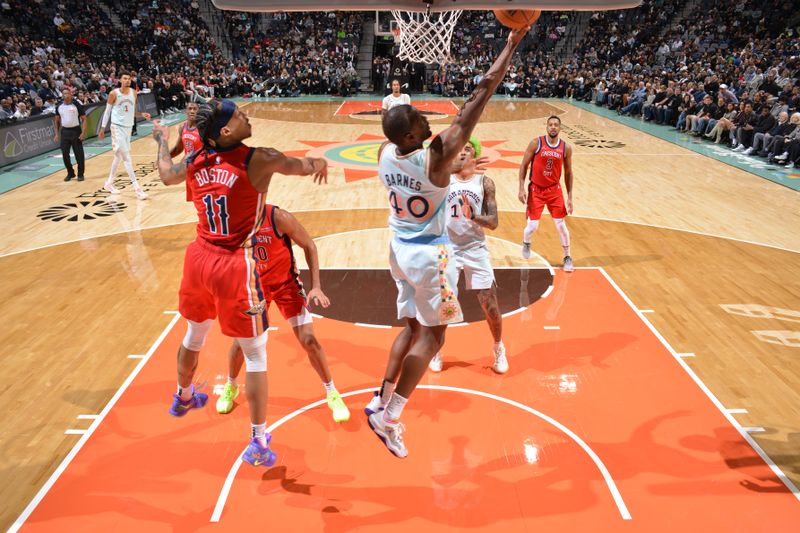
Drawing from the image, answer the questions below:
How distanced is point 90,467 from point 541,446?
9.51 feet

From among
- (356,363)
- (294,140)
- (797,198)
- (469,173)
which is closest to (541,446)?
(356,363)

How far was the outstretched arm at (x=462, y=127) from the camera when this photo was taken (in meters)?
3.18

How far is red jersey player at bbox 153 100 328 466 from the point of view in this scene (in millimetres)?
3297

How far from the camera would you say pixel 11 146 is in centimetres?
1284

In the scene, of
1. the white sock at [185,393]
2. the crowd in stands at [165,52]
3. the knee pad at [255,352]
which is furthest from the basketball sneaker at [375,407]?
the crowd in stands at [165,52]

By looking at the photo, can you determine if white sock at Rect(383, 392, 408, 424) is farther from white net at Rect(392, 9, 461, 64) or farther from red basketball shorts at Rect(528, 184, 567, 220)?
white net at Rect(392, 9, 461, 64)

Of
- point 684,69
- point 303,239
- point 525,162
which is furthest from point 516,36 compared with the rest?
point 684,69

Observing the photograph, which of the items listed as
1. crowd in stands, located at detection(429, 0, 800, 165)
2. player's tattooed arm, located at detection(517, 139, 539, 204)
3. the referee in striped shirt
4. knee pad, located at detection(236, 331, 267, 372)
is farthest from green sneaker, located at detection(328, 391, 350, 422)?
crowd in stands, located at detection(429, 0, 800, 165)

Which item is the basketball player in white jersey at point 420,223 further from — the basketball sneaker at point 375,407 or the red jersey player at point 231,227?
the red jersey player at point 231,227

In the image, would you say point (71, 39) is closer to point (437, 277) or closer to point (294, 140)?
point (294, 140)

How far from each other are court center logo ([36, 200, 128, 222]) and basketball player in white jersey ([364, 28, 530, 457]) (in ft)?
24.4

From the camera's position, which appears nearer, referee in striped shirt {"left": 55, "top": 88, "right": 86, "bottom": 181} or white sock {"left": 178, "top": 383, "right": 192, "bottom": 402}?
white sock {"left": 178, "top": 383, "right": 192, "bottom": 402}

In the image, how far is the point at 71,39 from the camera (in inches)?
952

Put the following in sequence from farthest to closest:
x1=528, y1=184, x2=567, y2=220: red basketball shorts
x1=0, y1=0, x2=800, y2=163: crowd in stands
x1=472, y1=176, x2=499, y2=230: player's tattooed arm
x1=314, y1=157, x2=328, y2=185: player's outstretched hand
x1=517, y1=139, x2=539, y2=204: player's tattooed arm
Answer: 1. x1=0, y1=0, x2=800, y2=163: crowd in stands
2. x1=528, y1=184, x2=567, y2=220: red basketball shorts
3. x1=517, y1=139, x2=539, y2=204: player's tattooed arm
4. x1=472, y1=176, x2=499, y2=230: player's tattooed arm
5. x1=314, y1=157, x2=328, y2=185: player's outstretched hand
